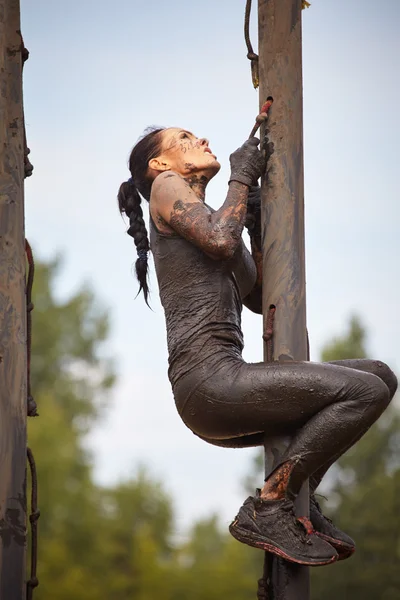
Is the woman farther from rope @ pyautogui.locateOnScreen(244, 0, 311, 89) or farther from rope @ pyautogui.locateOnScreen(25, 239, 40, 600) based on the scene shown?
rope @ pyautogui.locateOnScreen(25, 239, 40, 600)

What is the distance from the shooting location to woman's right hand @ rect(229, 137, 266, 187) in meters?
7.02

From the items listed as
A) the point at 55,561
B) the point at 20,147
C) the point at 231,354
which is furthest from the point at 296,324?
the point at 55,561

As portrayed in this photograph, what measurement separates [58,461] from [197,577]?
4.38m

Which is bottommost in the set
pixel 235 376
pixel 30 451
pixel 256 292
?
pixel 30 451

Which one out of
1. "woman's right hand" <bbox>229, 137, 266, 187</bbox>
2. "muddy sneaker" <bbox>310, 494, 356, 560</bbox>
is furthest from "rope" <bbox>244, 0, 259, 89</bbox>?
"muddy sneaker" <bbox>310, 494, 356, 560</bbox>

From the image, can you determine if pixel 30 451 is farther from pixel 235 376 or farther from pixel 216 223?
pixel 216 223

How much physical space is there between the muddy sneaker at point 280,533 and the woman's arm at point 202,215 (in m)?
1.34

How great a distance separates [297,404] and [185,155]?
5.70ft

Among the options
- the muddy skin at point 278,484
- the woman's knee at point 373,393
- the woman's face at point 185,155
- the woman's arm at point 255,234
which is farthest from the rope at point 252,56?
the muddy skin at point 278,484

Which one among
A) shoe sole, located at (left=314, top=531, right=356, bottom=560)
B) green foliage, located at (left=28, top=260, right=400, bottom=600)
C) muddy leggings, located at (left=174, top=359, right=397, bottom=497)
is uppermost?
muddy leggings, located at (left=174, top=359, right=397, bottom=497)

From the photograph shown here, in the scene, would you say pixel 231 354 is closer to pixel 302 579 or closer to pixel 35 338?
pixel 302 579

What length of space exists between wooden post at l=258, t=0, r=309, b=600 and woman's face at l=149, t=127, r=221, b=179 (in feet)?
1.25

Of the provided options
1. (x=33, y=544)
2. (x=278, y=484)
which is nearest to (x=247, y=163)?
(x=278, y=484)

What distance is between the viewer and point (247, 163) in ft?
23.1
